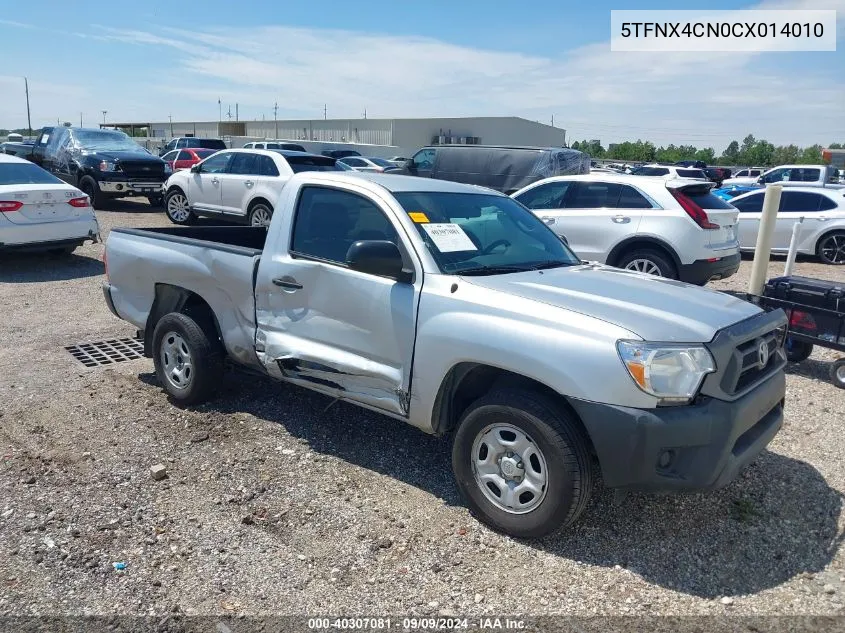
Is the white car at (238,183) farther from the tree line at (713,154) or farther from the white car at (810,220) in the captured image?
the tree line at (713,154)

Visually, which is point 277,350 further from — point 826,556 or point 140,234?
point 826,556

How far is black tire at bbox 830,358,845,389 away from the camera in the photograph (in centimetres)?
617

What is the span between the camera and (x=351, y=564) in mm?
3432

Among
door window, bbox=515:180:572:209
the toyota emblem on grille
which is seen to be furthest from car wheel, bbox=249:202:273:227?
the toyota emblem on grille

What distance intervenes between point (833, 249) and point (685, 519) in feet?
39.6

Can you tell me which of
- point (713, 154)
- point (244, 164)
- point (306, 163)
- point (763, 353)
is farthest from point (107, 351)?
point (713, 154)

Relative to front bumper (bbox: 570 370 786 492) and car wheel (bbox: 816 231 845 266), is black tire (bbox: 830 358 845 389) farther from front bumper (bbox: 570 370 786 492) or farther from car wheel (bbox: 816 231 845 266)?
car wheel (bbox: 816 231 845 266)

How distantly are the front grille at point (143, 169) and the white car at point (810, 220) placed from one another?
43.1ft

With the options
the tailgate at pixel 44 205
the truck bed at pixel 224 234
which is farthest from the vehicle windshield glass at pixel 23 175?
the truck bed at pixel 224 234

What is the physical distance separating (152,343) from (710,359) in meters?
Result: 4.14

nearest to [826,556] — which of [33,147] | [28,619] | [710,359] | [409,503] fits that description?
[710,359]

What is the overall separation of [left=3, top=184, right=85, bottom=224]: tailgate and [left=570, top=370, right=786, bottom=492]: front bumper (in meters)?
9.52

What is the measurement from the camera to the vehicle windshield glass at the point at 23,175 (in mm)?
10445

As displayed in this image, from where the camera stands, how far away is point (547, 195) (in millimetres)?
9922
